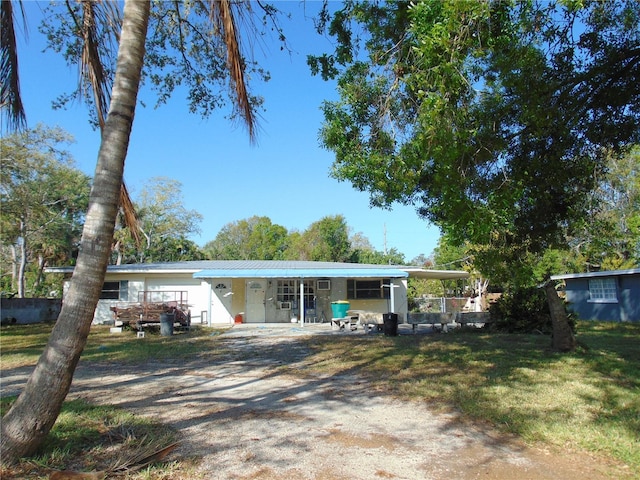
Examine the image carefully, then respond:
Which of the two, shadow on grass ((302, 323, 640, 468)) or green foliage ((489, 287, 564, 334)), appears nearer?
shadow on grass ((302, 323, 640, 468))

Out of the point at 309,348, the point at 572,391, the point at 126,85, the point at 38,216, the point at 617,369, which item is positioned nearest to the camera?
the point at 126,85

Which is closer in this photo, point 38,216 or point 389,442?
point 389,442

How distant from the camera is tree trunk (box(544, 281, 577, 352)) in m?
9.98

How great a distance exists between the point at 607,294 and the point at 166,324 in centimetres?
2033

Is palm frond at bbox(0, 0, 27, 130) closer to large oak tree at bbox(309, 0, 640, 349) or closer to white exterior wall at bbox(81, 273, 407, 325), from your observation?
large oak tree at bbox(309, 0, 640, 349)

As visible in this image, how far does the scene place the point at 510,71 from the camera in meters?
6.62

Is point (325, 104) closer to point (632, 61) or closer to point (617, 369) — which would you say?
point (632, 61)

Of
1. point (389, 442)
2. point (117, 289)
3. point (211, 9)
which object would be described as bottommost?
point (389, 442)

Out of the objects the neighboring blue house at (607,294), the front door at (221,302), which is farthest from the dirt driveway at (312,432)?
the neighboring blue house at (607,294)

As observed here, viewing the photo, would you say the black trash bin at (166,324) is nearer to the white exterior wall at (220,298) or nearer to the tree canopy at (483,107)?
the white exterior wall at (220,298)

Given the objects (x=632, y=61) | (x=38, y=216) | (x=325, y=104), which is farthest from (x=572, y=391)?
(x=38, y=216)

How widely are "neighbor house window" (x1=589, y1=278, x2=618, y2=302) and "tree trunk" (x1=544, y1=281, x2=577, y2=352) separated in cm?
1388

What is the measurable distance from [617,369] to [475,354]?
2.84 meters

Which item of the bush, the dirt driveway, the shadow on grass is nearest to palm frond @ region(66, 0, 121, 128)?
the dirt driveway
